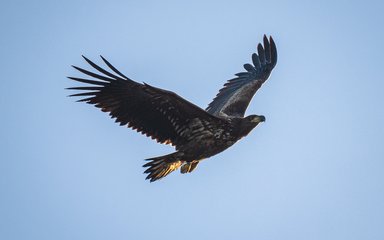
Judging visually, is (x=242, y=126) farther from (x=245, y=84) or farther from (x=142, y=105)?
(x=245, y=84)

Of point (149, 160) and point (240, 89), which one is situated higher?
point (240, 89)

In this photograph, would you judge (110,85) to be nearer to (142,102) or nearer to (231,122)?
(142,102)

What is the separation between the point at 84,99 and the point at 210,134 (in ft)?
7.36

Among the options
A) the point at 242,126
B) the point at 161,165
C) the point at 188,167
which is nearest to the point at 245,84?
the point at 242,126

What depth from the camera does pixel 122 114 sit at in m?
10.7

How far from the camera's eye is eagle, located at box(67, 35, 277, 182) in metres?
10.3

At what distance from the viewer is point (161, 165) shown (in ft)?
36.5

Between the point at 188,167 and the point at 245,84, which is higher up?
the point at 245,84

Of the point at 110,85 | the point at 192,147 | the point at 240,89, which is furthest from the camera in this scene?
the point at 240,89

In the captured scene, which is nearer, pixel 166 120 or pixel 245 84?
pixel 166 120

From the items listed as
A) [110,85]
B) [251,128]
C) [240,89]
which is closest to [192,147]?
[251,128]

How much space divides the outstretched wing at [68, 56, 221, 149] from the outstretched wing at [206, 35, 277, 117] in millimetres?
1920

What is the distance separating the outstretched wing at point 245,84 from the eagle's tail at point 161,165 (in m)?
1.88

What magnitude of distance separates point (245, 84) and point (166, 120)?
3709mm
